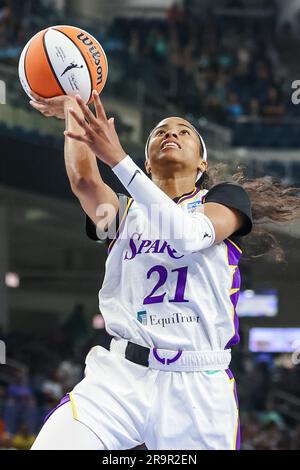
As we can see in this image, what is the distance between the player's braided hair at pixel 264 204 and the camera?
3979 mm

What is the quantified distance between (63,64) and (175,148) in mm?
641

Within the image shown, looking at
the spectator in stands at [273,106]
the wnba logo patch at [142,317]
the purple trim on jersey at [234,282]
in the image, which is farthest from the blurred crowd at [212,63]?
the wnba logo patch at [142,317]

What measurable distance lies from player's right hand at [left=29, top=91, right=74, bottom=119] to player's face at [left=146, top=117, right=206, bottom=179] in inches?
16.4

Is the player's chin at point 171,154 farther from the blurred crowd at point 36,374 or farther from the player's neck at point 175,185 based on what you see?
the blurred crowd at point 36,374

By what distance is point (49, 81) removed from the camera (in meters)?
3.88

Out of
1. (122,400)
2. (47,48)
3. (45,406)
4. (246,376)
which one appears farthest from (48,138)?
(122,400)

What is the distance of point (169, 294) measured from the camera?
354 cm

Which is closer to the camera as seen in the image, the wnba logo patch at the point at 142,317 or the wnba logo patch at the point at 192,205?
the wnba logo patch at the point at 142,317

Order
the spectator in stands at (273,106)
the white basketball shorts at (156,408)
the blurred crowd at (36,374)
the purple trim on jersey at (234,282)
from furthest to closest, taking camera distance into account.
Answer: the spectator in stands at (273,106) → the blurred crowd at (36,374) → the purple trim on jersey at (234,282) → the white basketball shorts at (156,408)

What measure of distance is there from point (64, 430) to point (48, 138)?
374 inches

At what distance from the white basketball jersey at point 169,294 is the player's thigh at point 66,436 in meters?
0.42

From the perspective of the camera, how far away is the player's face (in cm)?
377

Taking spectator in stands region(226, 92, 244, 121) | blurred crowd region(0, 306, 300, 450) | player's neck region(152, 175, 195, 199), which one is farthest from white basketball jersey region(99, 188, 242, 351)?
spectator in stands region(226, 92, 244, 121)

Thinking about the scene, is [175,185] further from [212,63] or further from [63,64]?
[212,63]
